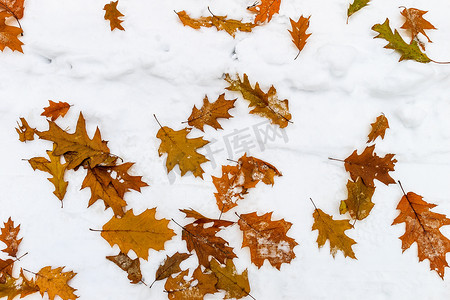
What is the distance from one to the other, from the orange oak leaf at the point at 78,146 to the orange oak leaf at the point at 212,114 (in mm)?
412

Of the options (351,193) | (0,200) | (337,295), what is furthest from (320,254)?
(0,200)

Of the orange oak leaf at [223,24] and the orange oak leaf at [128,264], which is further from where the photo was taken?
the orange oak leaf at [223,24]

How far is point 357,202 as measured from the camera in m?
1.58

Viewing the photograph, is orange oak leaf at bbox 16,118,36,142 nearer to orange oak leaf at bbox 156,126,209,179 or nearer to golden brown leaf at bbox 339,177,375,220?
orange oak leaf at bbox 156,126,209,179

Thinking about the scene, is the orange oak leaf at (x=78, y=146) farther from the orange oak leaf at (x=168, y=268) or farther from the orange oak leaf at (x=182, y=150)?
the orange oak leaf at (x=168, y=268)

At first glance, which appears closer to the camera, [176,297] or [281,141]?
[176,297]

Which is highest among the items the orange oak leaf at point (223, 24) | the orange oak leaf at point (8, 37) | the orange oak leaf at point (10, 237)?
the orange oak leaf at point (8, 37)

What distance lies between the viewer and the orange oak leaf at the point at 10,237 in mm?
1538

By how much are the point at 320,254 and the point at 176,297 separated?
25.3 inches

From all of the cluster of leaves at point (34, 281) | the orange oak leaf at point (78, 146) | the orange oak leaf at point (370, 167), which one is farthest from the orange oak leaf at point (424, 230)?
the cluster of leaves at point (34, 281)

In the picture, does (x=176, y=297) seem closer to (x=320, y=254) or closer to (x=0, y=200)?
(x=320, y=254)

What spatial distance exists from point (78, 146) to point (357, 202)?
48.7 inches

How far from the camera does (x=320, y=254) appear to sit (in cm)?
157

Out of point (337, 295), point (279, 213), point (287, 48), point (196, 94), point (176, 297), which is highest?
point (287, 48)
